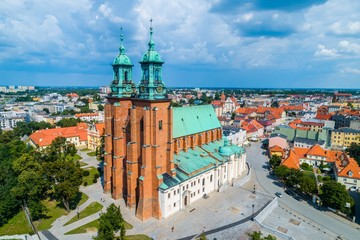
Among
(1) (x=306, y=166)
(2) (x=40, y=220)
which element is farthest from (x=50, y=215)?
(1) (x=306, y=166)

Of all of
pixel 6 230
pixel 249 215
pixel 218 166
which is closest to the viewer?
pixel 6 230

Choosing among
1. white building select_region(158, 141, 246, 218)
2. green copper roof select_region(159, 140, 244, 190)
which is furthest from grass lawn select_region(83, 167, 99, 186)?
white building select_region(158, 141, 246, 218)

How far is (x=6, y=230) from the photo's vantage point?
138 ft

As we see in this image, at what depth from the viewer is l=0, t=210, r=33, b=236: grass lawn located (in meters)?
41.2

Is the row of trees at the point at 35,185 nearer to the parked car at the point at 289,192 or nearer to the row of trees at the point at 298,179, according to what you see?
the parked car at the point at 289,192

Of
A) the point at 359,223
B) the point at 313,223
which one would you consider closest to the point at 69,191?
the point at 313,223

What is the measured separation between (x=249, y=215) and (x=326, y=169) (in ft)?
131

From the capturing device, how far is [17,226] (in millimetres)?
43219

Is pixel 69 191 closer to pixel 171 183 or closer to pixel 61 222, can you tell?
pixel 61 222

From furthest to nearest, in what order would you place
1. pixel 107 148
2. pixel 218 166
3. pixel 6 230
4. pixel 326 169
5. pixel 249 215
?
pixel 326 169 < pixel 218 166 < pixel 107 148 < pixel 249 215 < pixel 6 230

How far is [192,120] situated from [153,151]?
18.8 metres

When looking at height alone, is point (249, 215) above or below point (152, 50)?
below

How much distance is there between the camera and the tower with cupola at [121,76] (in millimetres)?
48097

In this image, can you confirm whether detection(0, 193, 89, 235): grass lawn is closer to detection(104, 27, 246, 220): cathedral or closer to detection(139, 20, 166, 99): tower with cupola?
detection(104, 27, 246, 220): cathedral
